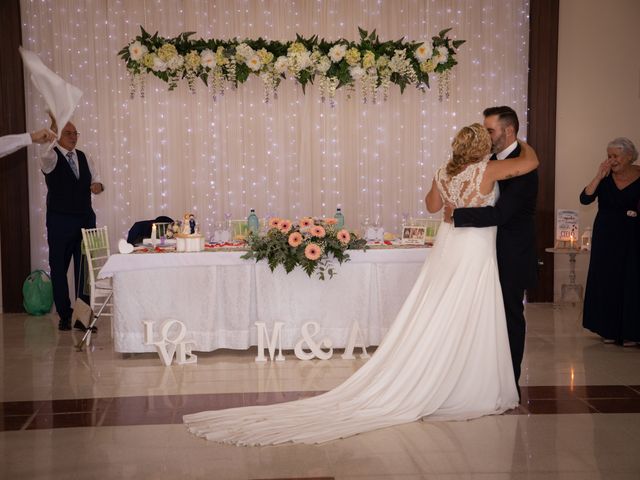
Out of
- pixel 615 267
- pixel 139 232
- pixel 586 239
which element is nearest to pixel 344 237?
pixel 139 232

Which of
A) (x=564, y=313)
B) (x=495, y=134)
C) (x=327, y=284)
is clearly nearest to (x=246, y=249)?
(x=327, y=284)

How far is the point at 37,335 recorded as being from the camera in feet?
22.5

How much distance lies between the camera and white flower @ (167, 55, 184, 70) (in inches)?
261

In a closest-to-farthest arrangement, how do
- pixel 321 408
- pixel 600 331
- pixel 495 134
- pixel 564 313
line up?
pixel 321 408 → pixel 495 134 → pixel 600 331 → pixel 564 313

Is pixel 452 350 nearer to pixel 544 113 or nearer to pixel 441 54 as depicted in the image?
pixel 441 54

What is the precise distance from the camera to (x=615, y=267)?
20.8ft

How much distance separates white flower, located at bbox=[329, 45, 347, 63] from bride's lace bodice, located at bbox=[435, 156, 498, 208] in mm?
2633

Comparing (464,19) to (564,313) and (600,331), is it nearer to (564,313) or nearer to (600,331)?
(564,313)

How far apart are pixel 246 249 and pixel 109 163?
10.1ft

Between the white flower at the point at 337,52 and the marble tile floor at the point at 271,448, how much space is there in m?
2.69

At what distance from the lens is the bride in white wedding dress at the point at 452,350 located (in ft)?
13.6

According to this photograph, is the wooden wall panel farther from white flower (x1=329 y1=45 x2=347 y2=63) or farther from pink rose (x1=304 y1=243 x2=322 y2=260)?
pink rose (x1=304 y1=243 x2=322 y2=260)

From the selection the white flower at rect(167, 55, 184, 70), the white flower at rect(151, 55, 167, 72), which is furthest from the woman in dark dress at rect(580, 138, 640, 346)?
the white flower at rect(151, 55, 167, 72)

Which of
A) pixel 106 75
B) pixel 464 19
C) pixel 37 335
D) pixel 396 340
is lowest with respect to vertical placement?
pixel 37 335
